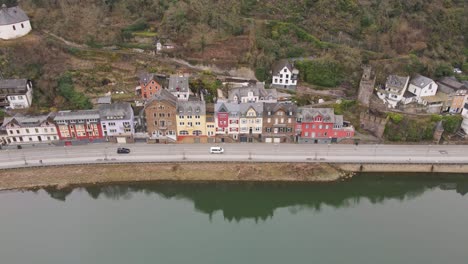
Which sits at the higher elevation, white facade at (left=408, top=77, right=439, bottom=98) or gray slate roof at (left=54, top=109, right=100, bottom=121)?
white facade at (left=408, top=77, right=439, bottom=98)

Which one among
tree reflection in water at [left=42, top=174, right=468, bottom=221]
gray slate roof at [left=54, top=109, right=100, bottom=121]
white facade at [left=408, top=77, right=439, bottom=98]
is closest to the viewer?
tree reflection in water at [left=42, top=174, right=468, bottom=221]

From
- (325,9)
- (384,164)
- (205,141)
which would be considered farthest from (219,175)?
(325,9)

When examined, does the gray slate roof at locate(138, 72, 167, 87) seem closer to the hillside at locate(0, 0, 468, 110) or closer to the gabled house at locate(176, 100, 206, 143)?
the hillside at locate(0, 0, 468, 110)

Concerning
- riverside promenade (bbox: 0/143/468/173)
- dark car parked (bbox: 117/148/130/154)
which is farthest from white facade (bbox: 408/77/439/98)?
dark car parked (bbox: 117/148/130/154)

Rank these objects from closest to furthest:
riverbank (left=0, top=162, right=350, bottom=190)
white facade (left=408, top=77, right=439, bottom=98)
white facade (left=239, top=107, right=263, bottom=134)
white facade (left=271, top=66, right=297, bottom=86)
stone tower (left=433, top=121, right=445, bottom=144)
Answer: riverbank (left=0, top=162, right=350, bottom=190) → white facade (left=239, top=107, right=263, bottom=134) → stone tower (left=433, top=121, right=445, bottom=144) → white facade (left=408, top=77, right=439, bottom=98) → white facade (left=271, top=66, right=297, bottom=86)

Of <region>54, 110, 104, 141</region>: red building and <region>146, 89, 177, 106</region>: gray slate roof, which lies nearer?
<region>146, 89, 177, 106</region>: gray slate roof

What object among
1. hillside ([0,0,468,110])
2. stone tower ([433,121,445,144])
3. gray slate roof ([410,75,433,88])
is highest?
hillside ([0,0,468,110])

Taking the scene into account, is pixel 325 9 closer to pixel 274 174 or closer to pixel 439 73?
pixel 439 73
